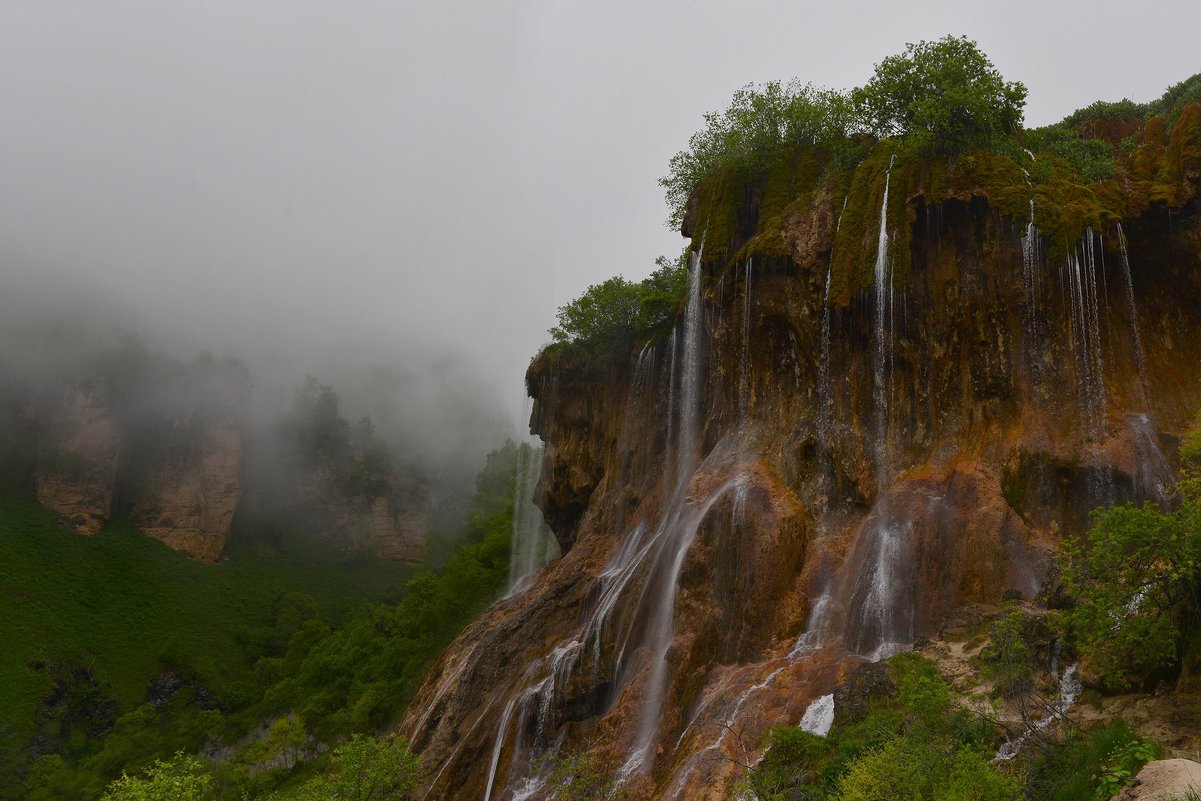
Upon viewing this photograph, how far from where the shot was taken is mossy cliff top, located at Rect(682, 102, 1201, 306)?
27.3 meters

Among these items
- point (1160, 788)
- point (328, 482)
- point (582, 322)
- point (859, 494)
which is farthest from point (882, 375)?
point (328, 482)

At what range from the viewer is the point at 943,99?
3156 centimetres

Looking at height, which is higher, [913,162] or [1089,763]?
[913,162]

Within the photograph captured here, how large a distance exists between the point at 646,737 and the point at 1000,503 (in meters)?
13.6

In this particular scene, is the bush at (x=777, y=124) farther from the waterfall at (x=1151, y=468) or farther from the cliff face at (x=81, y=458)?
the cliff face at (x=81, y=458)

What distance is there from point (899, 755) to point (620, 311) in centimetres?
3695

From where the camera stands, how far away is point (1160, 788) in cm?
1004

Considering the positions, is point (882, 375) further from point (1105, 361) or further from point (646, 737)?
point (646, 737)

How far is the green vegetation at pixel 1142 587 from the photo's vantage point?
13281 mm

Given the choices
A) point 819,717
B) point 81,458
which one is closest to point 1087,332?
point 819,717

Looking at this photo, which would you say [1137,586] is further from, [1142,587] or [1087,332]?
[1087,332]

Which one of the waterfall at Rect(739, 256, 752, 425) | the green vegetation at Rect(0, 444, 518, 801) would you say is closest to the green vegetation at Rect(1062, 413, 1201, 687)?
the waterfall at Rect(739, 256, 752, 425)

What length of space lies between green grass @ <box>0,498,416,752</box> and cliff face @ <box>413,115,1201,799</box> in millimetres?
57147

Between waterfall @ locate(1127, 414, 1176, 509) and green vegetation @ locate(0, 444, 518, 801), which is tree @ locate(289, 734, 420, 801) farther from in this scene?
waterfall @ locate(1127, 414, 1176, 509)
